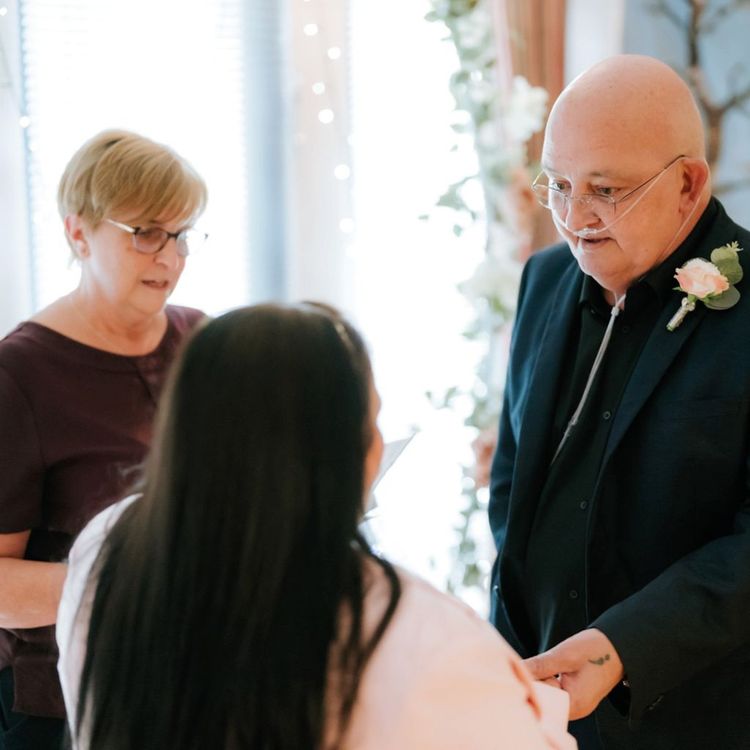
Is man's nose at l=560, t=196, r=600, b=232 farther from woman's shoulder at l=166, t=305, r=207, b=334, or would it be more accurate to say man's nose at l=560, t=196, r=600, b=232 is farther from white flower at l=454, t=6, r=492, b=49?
white flower at l=454, t=6, r=492, b=49

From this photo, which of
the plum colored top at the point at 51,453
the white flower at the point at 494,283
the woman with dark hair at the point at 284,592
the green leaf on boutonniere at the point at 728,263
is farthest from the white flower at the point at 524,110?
the woman with dark hair at the point at 284,592

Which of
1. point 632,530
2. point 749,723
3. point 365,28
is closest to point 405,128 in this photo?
point 365,28

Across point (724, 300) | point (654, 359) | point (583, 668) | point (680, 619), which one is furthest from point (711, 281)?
point (583, 668)

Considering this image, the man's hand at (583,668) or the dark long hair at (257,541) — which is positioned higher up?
the dark long hair at (257,541)

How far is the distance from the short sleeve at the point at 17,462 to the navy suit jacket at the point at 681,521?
0.84m

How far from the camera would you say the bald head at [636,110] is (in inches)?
67.9

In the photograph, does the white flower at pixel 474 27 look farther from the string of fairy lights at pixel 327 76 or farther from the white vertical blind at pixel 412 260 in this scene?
the string of fairy lights at pixel 327 76

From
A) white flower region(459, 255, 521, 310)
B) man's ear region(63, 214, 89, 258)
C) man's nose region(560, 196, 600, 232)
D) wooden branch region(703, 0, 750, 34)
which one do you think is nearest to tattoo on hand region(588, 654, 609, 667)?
man's nose region(560, 196, 600, 232)

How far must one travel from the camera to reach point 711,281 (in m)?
1.70

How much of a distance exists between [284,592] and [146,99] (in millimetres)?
2204

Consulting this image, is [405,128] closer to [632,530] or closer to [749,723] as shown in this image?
[632,530]

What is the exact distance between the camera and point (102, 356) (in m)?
1.97

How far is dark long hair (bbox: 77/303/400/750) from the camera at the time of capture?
1065mm

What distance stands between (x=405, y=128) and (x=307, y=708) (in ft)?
8.26
